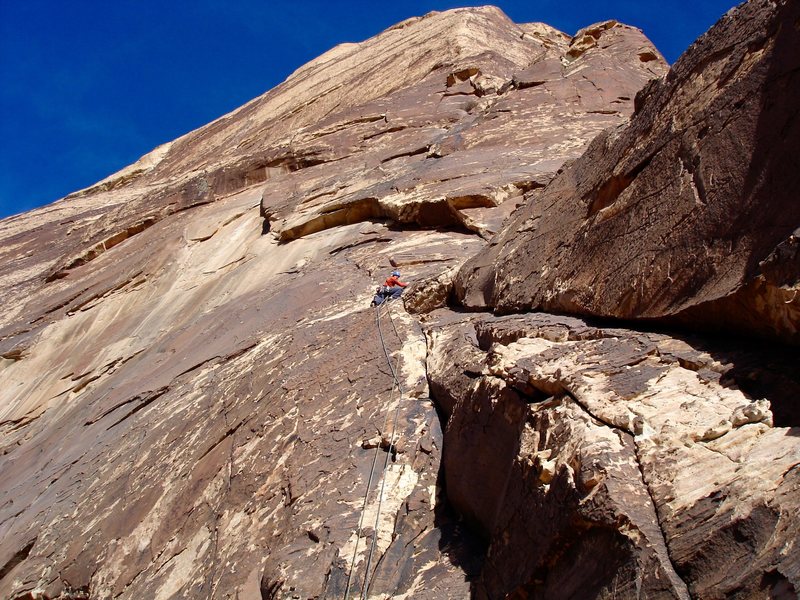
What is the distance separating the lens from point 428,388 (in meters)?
6.38

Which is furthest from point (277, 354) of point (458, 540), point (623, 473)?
point (623, 473)

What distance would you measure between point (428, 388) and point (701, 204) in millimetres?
2754

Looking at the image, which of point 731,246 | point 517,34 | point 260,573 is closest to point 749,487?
point 731,246

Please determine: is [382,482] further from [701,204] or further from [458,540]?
[701,204]

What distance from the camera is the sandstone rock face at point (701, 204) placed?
3.96 m

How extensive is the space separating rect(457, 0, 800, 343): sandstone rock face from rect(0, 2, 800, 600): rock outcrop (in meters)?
0.03

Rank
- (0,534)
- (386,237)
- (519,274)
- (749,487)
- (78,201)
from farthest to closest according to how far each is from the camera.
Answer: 1. (78,201)
2. (386,237)
3. (0,534)
4. (519,274)
5. (749,487)

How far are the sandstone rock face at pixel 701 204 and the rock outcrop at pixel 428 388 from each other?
0.03 m

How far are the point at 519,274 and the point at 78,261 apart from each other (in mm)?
13505

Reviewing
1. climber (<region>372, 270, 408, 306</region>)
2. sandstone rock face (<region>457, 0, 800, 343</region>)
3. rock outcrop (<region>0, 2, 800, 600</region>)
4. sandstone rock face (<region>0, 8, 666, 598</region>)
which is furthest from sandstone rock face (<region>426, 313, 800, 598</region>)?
climber (<region>372, 270, 408, 306</region>)

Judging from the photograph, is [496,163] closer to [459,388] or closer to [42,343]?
[459,388]

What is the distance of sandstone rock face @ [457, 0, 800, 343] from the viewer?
3.96m

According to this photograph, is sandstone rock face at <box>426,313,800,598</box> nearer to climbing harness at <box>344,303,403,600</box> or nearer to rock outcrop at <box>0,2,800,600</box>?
rock outcrop at <box>0,2,800,600</box>

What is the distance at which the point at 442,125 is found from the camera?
48.8 ft
